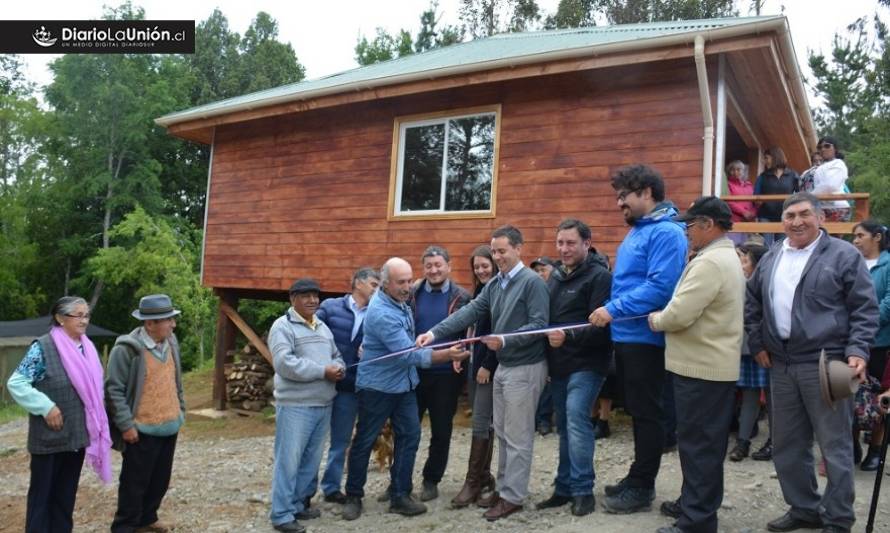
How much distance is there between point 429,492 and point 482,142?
4.99m

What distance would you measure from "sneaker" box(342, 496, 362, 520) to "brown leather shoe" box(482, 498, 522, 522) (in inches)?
38.0

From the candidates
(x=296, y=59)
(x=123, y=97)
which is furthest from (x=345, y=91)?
(x=296, y=59)

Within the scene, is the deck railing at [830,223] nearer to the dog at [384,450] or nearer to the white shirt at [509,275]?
the white shirt at [509,275]

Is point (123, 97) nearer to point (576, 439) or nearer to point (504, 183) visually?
point (504, 183)

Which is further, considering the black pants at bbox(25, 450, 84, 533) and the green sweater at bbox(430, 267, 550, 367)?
the green sweater at bbox(430, 267, 550, 367)

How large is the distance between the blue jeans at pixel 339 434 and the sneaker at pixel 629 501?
1.97m

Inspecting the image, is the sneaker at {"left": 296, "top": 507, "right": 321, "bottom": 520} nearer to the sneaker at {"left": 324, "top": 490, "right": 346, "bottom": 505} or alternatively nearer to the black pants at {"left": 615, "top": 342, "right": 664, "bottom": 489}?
the sneaker at {"left": 324, "top": 490, "right": 346, "bottom": 505}

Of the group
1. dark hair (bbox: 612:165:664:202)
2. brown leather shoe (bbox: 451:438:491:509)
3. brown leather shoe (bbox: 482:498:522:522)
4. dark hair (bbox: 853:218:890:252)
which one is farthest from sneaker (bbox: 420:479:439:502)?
dark hair (bbox: 853:218:890:252)

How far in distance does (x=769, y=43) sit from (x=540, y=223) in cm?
302

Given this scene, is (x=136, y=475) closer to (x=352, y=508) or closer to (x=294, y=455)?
(x=294, y=455)

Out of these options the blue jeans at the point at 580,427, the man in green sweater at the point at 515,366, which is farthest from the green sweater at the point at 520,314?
the blue jeans at the point at 580,427

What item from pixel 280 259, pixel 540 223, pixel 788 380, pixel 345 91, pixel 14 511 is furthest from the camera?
pixel 280 259

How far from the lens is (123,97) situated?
26.3 meters

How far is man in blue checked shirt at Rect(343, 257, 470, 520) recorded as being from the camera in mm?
4531
